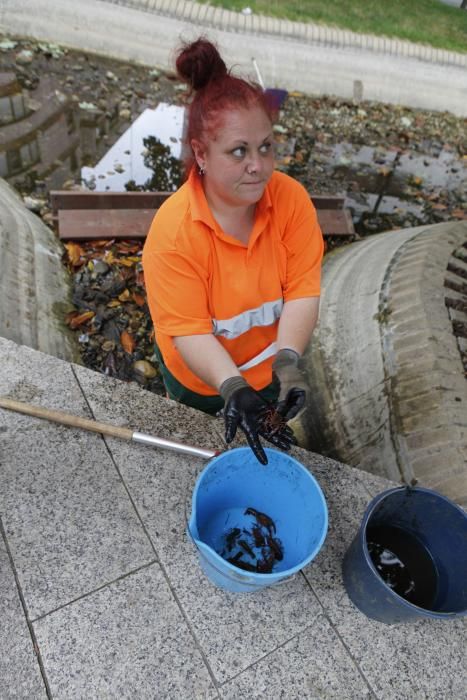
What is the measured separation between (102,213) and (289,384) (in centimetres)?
410

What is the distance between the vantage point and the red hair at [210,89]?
5.88 feet

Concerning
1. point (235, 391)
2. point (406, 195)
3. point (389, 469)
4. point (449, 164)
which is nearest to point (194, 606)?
point (235, 391)

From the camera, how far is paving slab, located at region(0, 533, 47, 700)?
6.02 feet

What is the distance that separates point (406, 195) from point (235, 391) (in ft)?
20.4

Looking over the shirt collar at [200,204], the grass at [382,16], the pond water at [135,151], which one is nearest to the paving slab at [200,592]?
the shirt collar at [200,204]

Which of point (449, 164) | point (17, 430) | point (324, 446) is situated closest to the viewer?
point (17, 430)

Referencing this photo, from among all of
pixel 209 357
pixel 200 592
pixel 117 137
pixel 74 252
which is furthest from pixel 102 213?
pixel 200 592

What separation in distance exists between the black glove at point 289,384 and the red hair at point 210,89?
979 mm

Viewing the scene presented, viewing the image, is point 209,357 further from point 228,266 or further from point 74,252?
point 74,252

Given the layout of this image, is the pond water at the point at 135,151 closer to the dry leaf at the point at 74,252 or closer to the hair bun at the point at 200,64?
the dry leaf at the point at 74,252

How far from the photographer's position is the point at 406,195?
7168 mm

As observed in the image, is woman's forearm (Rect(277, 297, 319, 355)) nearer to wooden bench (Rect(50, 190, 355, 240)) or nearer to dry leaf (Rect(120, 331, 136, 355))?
dry leaf (Rect(120, 331, 136, 355))

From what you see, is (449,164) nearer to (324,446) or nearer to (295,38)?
(295,38)

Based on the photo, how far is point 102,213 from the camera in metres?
5.55
